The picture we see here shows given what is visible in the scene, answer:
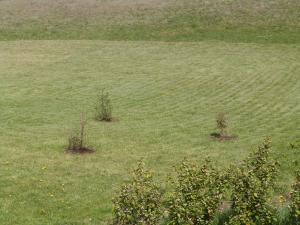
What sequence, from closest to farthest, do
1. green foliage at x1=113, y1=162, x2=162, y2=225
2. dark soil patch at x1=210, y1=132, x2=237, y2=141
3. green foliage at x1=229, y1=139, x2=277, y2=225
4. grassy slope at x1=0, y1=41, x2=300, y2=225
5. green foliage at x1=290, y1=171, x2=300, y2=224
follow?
green foliage at x1=113, y1=162, x2=162, y2=225
green foliage at x1=290, y1=171, x2=300, y2=224
green foliage at x1=229, y1=139, x2=277, y2=225
grassy slope at x1=0, y1=41, x2=300, y2=225
dark soil patch at x1=210, y1=132, x2=237, y2=141

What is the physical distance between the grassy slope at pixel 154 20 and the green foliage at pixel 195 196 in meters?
53.1

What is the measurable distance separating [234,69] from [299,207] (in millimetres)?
37372

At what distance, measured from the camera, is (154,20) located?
248 feet

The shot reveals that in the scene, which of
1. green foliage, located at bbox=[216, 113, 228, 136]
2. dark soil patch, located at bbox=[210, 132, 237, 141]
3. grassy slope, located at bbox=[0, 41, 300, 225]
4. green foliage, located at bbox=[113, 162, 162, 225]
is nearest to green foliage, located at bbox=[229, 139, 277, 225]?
green foliage, located at bbox=[113, 162, 162, 225]

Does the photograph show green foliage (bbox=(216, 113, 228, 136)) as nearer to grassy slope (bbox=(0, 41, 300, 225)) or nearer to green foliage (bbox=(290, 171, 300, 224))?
grassy slope (bbox=(0, 41, 300, 225))

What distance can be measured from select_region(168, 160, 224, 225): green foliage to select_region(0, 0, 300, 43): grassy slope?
174 feet

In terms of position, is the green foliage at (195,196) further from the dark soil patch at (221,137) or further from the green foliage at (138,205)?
the dark soil patch at (221,137)

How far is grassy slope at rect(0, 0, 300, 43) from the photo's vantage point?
225ft

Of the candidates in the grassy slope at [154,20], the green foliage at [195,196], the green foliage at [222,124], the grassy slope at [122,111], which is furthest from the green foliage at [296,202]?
the grassy slope at [154,20]

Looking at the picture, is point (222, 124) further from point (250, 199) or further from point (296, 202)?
point (296, 202)

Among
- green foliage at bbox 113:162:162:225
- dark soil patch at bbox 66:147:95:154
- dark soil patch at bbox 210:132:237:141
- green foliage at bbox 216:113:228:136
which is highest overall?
green foliage at bbox 113:162:162:225

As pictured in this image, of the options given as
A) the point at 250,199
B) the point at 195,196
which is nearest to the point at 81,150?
the point at 195,196

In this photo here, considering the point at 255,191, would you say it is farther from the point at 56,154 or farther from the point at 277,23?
the point at 277,23

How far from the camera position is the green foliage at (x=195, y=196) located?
546 inches
